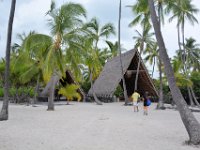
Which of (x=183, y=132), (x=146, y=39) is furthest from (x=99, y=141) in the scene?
(x=146, y=39)

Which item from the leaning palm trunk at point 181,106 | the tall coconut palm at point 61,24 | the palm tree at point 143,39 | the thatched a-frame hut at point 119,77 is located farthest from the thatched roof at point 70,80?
the leaning palm trunk at point 181,106

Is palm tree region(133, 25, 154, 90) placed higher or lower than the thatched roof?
higher

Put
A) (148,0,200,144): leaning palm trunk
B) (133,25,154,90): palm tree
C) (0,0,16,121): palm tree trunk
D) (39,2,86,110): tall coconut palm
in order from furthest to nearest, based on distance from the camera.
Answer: (133,25,154,90): palm tree
(39,2,86,110): tall coconut palm
(0,0,16,121): palm tree trunk
(148,0,200,144): leaning palm trunk

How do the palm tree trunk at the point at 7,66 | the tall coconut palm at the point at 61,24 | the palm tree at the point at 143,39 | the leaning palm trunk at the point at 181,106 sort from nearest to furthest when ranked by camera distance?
the leaning palm trunk at the point at 181,106 < the palm tree trunk at the point at 7,66 < the tall coconut palm at the point at 61,24 < the palm tree at the point at 143,39

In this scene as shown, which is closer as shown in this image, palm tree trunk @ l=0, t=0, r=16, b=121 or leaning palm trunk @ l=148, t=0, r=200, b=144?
leaning palm trunk @ l=148, t=0, r=200, b=144

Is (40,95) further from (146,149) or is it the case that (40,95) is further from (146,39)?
(146,149)

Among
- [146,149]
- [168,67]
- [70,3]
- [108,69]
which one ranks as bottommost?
[146,149]

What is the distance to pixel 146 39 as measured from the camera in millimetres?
30578

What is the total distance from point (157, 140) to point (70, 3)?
492 inches

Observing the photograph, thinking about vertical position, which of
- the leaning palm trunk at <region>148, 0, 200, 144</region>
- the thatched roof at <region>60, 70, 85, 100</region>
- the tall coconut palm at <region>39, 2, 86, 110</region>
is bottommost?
the leaning palm trunk at <region>148, 0, 200, 144</region>

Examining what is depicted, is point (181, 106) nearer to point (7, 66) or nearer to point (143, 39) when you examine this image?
point (7, 66)

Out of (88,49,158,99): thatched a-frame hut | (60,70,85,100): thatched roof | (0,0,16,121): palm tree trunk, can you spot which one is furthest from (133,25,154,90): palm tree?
(0,0,16,121): palm tree trunk

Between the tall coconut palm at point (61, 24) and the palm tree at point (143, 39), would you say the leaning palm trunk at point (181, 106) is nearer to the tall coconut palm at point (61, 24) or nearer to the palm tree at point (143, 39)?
the tall coconut palm at point (61, 24)

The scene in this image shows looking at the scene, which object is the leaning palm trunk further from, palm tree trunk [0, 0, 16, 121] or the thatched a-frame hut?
the thatched a-frame hut
